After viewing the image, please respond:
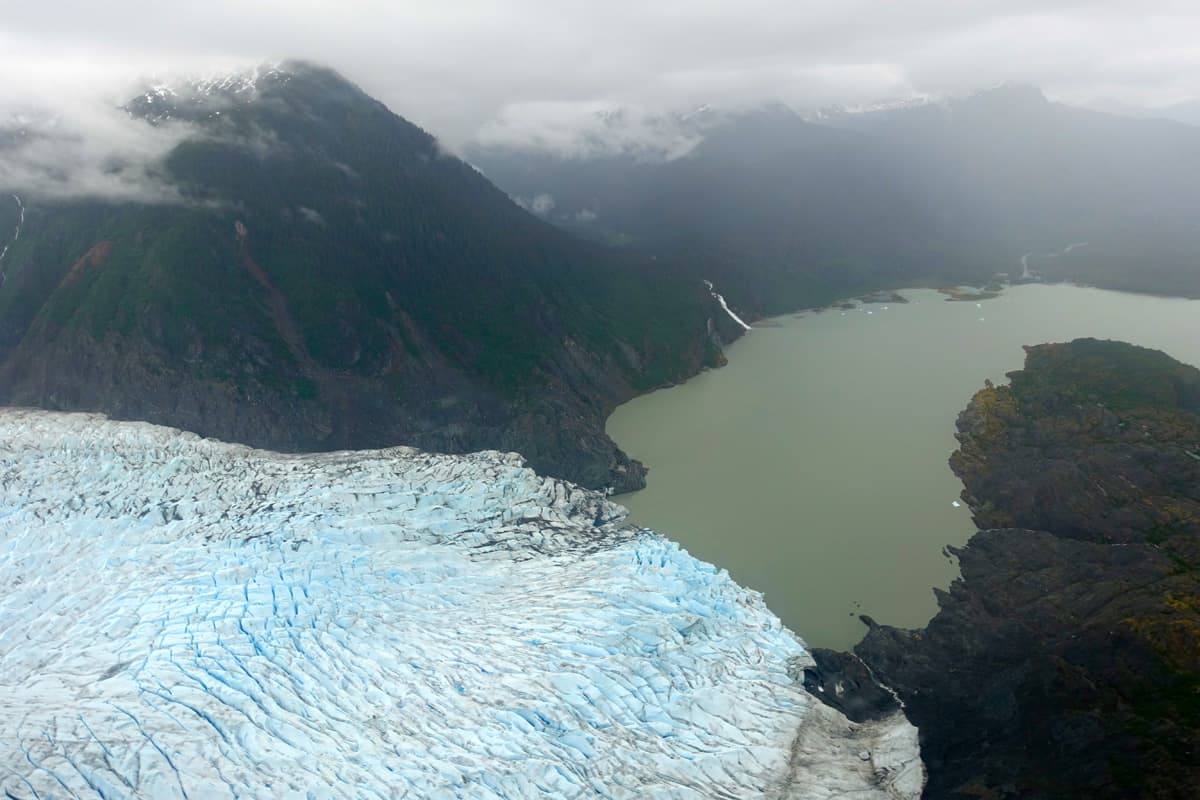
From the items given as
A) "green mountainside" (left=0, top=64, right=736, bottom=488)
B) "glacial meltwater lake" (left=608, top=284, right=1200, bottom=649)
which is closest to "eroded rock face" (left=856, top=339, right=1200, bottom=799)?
"glacial meltwater lake" (left=608, top=284, right=1200, bottom=649)

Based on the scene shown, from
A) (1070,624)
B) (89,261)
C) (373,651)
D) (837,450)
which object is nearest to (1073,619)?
(1070,624)

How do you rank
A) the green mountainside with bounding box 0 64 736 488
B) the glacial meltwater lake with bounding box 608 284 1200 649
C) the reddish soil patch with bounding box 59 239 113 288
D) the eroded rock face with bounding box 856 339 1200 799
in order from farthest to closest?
the reddish soil patch with bounding box 59 239 113 288 < the green mountainside with bounding box 0 64 736 488 < the glacial meltwater lake with bounding box 608 284 1200 649 < the eroded rock face with bounding box 856 339 1200 799

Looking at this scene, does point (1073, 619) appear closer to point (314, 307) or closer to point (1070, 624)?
point (1070, 624)

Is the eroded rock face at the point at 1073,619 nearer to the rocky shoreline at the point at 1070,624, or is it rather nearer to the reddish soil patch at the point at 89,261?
the rocky shoreline at the point at 1070,624

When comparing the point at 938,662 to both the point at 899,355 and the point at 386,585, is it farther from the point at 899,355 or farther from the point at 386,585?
the point at 899,355

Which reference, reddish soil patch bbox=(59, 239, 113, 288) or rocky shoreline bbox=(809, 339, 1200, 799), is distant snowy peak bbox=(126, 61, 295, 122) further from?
rocky shoreline bbox=(809, 339, 1200, 799)

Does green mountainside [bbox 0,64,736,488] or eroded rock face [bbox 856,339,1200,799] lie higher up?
green mountainside [bbox 0,64,736,488]
